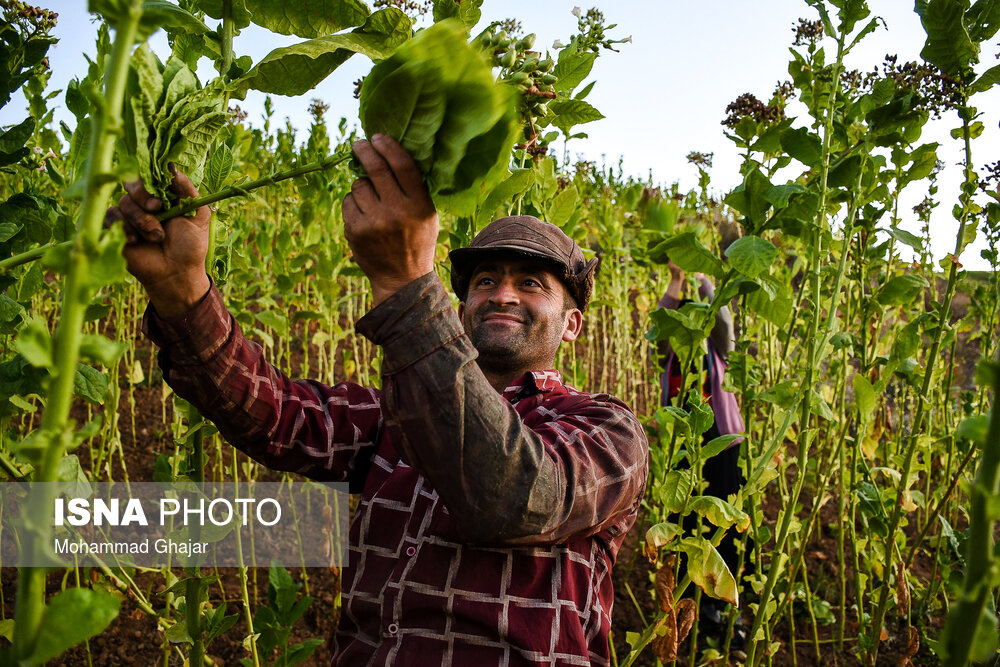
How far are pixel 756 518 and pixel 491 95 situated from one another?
6.31ft

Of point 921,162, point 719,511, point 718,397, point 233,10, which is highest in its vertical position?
point 921,162

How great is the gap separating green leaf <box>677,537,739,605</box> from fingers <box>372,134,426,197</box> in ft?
3.66

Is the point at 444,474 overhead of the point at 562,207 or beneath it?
beneath

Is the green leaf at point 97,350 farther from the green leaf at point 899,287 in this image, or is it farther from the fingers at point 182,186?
the green leaf at point 899,287

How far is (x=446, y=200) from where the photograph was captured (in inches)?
33.1

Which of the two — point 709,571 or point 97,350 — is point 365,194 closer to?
point 97,350

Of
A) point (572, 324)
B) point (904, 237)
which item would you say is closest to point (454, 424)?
point (572, 324)

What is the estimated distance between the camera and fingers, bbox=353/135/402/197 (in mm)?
825

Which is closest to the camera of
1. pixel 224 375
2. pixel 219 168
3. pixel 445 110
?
pixel 445 110

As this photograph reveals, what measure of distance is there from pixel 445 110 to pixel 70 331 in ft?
1.40

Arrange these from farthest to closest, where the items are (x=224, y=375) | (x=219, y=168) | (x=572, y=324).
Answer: (x=572, y=324) < (x=224, y=375) < (x=219, y=168)

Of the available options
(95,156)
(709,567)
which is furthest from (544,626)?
(95,156)

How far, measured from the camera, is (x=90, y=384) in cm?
113

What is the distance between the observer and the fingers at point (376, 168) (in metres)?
0.82
